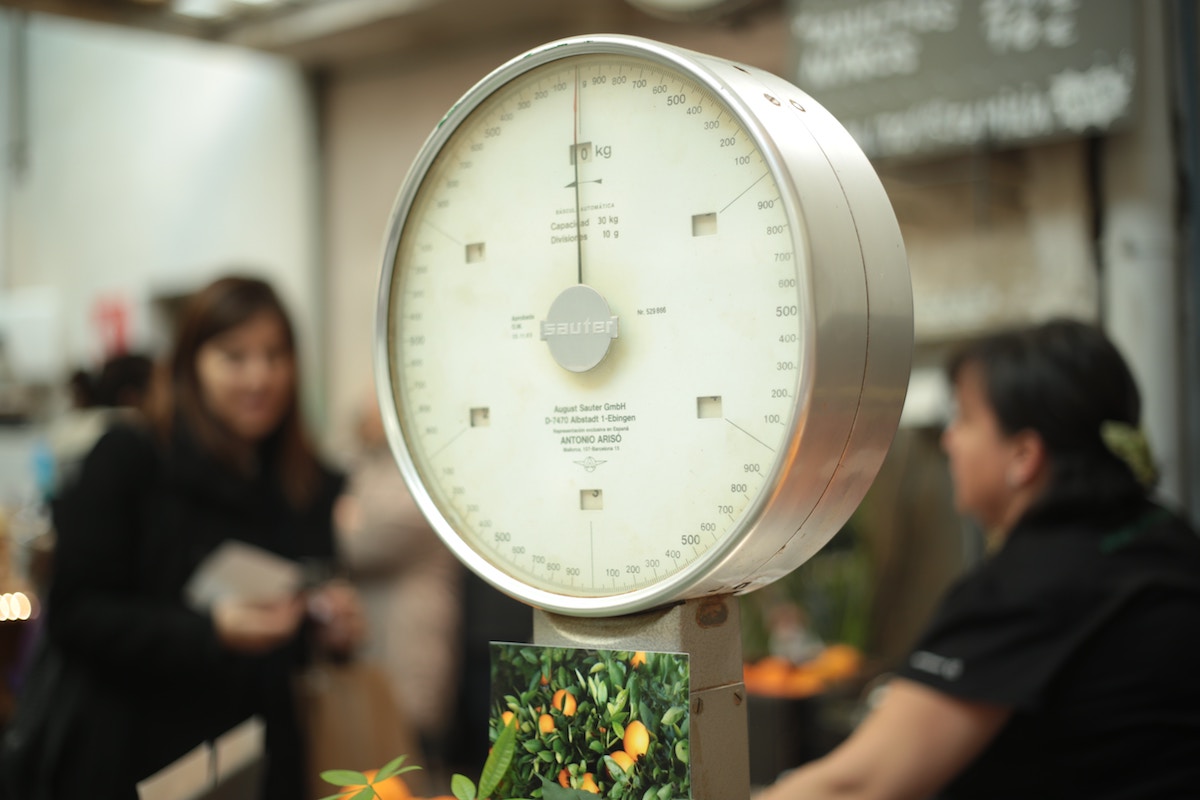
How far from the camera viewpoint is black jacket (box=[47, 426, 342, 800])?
5.88 ft

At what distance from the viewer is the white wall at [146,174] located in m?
5.42

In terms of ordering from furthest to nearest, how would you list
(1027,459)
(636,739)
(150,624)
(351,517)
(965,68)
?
1. (351,517)
2. (965,68)
3. (150,624)
4. (1027,459)
5. (636,739)

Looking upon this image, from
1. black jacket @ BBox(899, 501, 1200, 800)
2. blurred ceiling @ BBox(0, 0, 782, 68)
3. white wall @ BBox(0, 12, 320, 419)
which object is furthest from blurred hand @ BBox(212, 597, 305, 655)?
white wall @ BBox(0, 12, 320, 419)

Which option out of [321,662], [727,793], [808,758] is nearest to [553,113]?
[727,793]

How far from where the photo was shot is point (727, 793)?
753 millimetres

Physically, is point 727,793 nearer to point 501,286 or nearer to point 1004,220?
point 501,286

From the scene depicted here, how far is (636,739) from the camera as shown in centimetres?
73

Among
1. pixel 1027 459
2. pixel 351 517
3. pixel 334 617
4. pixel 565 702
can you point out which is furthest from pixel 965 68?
pixel 351 517

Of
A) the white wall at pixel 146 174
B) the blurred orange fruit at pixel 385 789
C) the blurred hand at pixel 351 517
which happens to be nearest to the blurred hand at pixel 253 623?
the blurred orange fruit at pixel 385 789

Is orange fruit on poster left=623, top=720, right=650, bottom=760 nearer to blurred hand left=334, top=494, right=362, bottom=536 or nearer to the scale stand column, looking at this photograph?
the scale stand column

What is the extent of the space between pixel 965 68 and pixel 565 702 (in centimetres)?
244

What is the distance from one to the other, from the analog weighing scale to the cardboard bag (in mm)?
1147

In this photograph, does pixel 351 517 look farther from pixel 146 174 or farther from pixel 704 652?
pixel 704 652

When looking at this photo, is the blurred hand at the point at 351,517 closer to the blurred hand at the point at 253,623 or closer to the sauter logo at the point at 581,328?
the blurred hand at the point at 253,623
